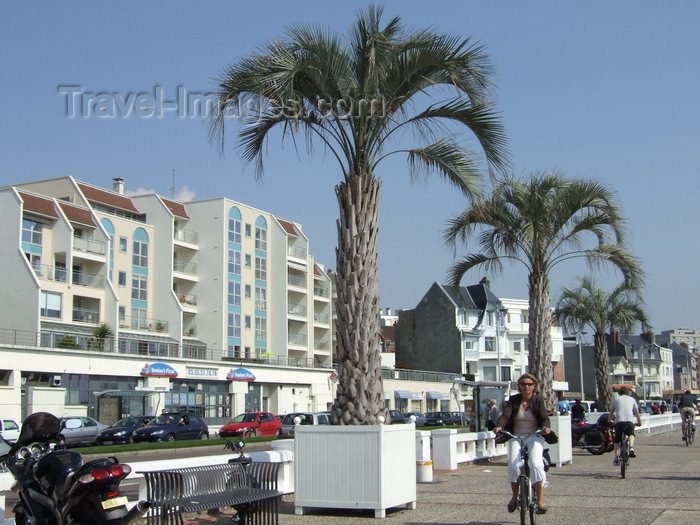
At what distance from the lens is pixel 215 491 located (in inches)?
330

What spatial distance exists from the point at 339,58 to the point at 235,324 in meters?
53.6

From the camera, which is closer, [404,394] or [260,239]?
[260,239]

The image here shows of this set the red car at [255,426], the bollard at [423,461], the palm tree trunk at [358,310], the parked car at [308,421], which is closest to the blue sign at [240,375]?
the red car at [255,426]

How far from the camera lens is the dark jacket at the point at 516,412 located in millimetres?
9250

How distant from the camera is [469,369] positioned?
8406 cm

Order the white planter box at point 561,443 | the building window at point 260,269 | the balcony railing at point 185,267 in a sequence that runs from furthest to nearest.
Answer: the building window at point 260,269 → the balcony railing at point 185,267 → the white planter box at point 561,443

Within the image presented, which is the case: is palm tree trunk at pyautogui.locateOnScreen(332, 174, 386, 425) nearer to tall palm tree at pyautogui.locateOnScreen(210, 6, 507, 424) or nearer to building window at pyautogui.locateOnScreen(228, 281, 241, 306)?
tall palm tree at pyautogui.locateOnScreen(210, 6, 507, 424)

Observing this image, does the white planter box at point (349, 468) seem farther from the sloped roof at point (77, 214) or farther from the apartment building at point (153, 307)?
the sloped roof at point (77, 214)

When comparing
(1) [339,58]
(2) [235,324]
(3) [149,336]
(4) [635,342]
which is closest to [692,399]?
(1) [339,58]

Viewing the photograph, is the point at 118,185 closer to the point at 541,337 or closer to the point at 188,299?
the point at 188,299

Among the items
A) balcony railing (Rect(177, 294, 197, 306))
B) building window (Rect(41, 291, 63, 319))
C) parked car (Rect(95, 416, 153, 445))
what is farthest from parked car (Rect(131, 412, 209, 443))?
balcony railing (Rect(177, 294, 197, 306))

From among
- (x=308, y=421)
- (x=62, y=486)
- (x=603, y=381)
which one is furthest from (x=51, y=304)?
(x=62, y=486)

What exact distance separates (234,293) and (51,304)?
713 inches

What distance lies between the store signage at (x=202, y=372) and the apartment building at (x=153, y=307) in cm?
12
